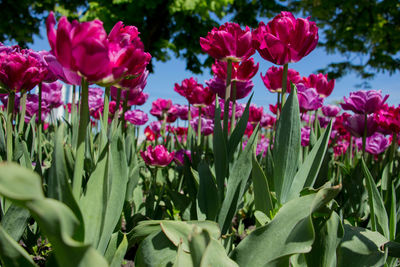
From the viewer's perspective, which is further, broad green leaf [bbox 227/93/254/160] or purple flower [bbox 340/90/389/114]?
purple flower [bbox 340/90/389/114]

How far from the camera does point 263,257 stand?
75cm

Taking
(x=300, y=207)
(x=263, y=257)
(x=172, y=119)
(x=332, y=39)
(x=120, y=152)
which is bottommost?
(x=263, y=257)

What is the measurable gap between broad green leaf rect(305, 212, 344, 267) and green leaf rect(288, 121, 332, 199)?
124 millimetres

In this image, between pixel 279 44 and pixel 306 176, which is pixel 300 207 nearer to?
pixel 306 176

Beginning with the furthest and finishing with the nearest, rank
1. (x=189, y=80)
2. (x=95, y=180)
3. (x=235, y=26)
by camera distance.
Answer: (x=189, y=80) < (x=235, y=26) < (x=95, y=180)

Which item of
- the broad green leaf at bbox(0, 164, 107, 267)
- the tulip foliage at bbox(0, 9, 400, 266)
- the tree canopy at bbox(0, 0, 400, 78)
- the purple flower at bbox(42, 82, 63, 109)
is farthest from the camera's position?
the tree canopy at bbox(0, 0, 400, 78)

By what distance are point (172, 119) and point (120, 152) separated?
2434mm

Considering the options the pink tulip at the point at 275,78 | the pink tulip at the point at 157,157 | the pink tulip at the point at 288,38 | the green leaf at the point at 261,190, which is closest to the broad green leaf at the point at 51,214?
the green leaf at the point at 261,190

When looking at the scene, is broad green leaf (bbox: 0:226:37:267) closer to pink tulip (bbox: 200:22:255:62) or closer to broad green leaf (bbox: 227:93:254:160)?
broad green leaf (bbox: 227:93:254:160)

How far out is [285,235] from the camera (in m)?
0.73

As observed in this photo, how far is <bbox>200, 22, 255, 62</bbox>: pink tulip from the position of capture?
105 cm

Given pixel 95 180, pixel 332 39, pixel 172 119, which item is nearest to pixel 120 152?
pixel 95 180

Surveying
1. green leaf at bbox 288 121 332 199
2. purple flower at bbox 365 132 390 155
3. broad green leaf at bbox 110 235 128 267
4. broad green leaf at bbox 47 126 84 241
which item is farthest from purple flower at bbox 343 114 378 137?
broad green leaf at bbox 47 126 84 241

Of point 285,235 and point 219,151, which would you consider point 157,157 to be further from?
point 285,235
